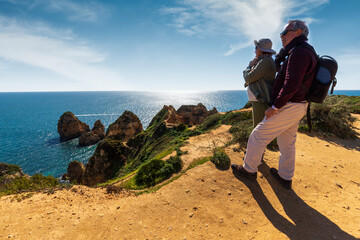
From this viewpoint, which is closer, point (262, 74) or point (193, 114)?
point (262, 74)

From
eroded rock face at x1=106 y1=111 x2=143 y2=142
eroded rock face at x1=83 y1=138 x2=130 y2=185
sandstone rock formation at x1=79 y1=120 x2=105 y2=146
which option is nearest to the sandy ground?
eroded rock face at x1=83 y1=138 x2=130 y2=185

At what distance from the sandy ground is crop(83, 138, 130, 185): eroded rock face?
1834cm

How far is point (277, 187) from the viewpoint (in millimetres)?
4789

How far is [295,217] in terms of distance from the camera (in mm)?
3814

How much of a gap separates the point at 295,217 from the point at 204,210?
2138mm

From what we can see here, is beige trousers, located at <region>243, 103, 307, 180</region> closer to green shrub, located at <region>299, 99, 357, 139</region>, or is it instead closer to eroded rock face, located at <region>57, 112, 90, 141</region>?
green shrub, located at <region>299, 99, 357, 139</region>

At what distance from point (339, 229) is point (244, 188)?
1.99 metres

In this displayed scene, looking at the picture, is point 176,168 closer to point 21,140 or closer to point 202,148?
point 202,148

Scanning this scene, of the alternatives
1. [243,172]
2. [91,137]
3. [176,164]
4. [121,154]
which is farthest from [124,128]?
[243,172]

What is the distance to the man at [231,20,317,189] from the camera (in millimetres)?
3476

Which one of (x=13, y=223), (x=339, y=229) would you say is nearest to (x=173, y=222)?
(x=339, y=229)

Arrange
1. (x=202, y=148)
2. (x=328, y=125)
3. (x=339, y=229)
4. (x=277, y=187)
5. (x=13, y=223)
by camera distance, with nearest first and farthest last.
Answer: (x=339, y=229), (x=13, y=223), (x=277, y=187), (x=202, y=148), (x=328, y=125)

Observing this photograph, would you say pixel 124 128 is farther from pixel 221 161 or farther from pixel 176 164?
pixel 221 161

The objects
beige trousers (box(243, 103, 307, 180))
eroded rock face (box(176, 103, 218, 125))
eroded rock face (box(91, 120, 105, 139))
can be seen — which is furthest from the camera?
eroded rock face (box(91, 120, 105, 139))
